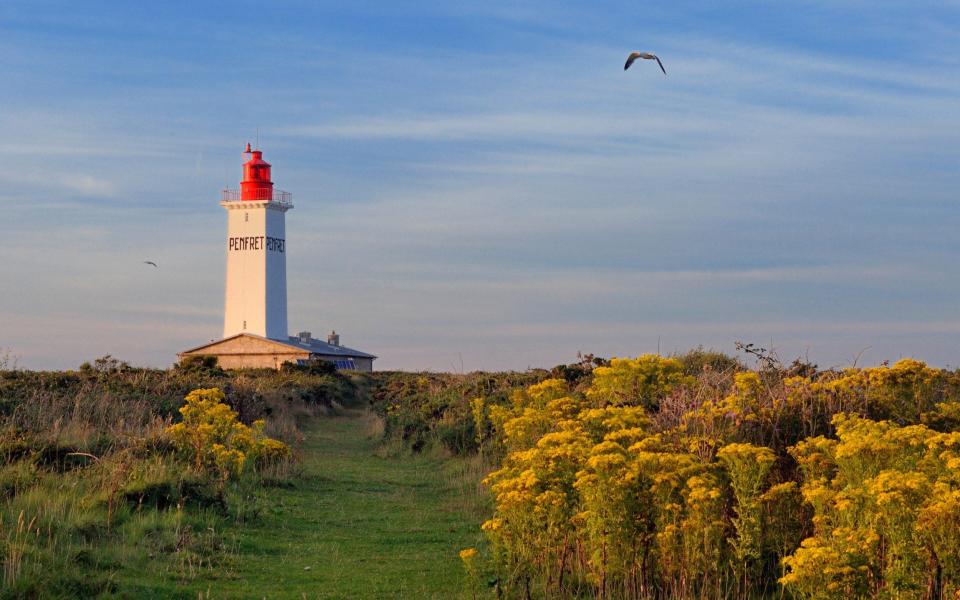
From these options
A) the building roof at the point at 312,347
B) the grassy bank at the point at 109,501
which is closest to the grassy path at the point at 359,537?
the grassy bank at the point at 109,501

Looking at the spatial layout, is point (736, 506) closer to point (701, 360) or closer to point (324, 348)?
point (701, 360)

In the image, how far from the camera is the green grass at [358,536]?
414 inches

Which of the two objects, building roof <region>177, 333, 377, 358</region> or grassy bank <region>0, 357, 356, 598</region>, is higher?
building roof <region>177, 333, 377, 358</region>

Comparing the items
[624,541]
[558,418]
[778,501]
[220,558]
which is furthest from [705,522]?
[220,558]

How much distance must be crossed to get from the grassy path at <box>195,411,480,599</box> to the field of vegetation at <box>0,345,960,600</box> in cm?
5

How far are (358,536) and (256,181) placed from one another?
5702 cm

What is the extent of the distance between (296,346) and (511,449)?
159 ft

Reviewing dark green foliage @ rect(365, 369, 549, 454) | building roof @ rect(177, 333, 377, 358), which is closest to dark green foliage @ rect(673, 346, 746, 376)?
dark green foliage @ rect(365, 369, 549, 454)

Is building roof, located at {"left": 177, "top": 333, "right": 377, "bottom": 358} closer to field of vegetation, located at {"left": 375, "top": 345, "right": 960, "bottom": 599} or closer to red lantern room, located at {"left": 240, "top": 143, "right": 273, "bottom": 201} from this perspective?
red lantern room, located at {"left": 240, "top": 143, "right": 273, "bottom": 201}

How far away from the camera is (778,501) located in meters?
9.48

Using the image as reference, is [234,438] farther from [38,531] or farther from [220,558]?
[38,531]

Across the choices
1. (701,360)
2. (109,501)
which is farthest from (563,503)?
(701,360)

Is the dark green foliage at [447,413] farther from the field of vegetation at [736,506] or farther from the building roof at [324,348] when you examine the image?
the building roof at [324,348]

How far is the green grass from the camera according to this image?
1052 centimetres
